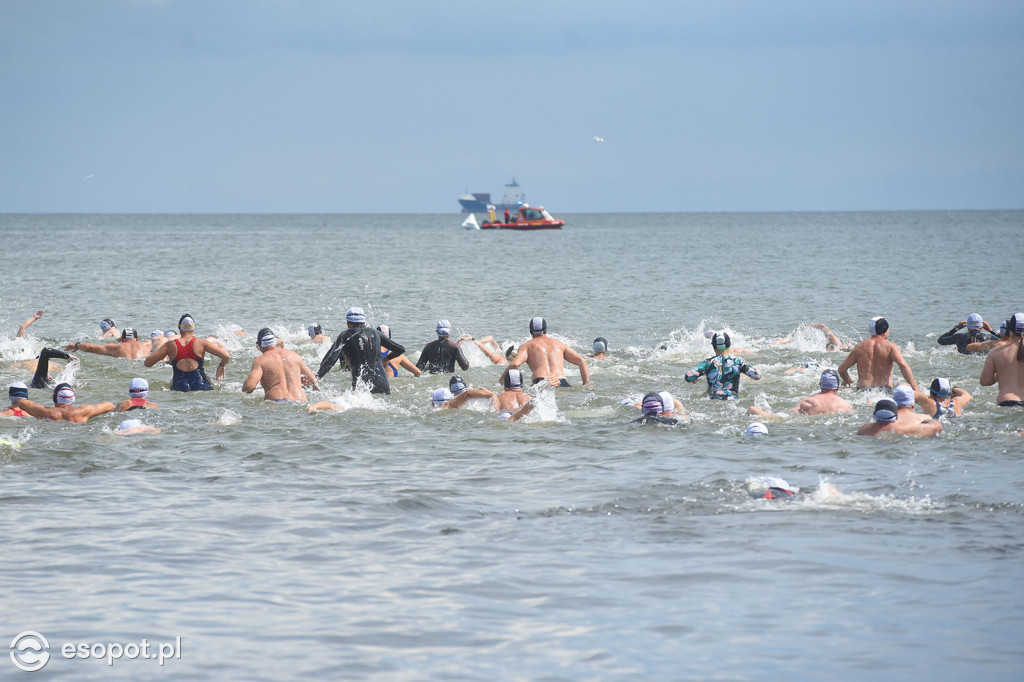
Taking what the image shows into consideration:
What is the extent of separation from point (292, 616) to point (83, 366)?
637 inches

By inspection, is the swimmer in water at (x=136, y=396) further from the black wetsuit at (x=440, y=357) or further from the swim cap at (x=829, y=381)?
the swim cap at (x=829, y=381)

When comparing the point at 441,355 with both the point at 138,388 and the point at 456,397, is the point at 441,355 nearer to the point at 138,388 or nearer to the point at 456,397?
the point at 456,397

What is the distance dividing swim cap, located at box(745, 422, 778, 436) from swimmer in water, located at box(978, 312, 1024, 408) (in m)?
3.74

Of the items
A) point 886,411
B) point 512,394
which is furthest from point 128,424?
point 886,411

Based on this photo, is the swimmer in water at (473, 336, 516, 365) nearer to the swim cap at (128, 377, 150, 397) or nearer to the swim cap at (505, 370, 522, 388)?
the swim cap at (505, 370, 522, 388)

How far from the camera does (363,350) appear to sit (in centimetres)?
1670

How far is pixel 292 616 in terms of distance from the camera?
8.30 metres

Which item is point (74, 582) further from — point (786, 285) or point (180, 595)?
point (786, 285)

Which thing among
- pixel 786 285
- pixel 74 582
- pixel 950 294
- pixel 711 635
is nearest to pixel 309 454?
pixel 74 582

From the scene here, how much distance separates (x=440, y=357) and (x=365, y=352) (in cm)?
343

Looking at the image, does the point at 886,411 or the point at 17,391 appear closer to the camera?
the point at 886,411

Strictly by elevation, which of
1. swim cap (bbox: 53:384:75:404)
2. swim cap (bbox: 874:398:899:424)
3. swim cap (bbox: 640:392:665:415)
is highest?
swim cap (bbox: 874:398:899:424)

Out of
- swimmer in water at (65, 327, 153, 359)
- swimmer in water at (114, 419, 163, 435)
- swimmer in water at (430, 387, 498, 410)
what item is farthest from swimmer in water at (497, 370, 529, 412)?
swimmer in water at (65, 327, 153, 359)

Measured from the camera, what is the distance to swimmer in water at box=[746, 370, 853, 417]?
15352 millimetres
